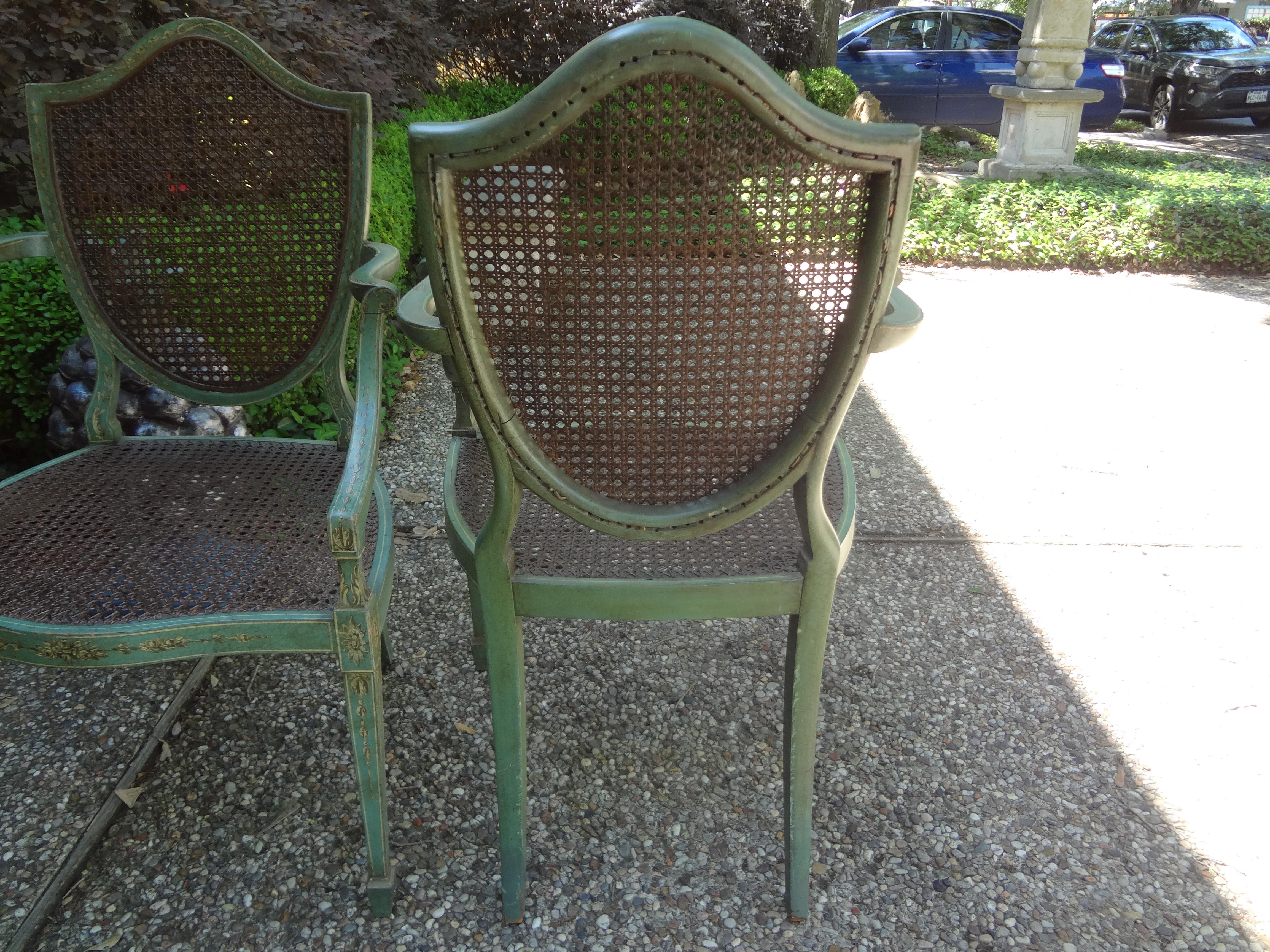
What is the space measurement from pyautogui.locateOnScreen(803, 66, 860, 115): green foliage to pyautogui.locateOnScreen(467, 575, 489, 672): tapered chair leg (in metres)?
8.98

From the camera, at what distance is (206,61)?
6.29 feet

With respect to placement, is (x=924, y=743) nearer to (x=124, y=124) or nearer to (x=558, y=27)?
(x=124, y=124)

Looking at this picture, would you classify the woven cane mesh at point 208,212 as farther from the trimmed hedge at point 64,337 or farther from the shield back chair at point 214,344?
the trimmed hedge at point 64,337

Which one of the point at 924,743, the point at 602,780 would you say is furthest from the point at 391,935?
the point at 924,743

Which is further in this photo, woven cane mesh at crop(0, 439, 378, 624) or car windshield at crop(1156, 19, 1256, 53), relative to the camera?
car windshield at crop(1156, 19, 1256, 53)

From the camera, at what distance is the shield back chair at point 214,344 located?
5.17 feet

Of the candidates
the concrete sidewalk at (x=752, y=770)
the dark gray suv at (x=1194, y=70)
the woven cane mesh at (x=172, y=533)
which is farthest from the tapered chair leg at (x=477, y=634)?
the dark gray suv at (x=1194, y=70)

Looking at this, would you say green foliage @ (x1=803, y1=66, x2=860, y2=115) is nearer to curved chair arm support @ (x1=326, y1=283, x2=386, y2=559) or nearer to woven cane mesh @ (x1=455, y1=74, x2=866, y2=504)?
curved chair arm support @ (x1=326, y1=283, x2=386, y2=559)

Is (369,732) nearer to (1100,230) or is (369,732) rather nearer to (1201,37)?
(1100,230)

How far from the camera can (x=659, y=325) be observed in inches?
51.2

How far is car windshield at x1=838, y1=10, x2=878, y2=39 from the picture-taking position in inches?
488

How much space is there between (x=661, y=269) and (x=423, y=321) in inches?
20.0

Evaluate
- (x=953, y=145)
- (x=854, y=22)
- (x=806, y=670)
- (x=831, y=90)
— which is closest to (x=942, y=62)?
(x=953, y=145)

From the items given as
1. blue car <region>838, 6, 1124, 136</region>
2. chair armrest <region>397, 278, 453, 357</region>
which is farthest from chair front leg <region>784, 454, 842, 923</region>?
blue car <region>838, 6, 1124, 136</region>
